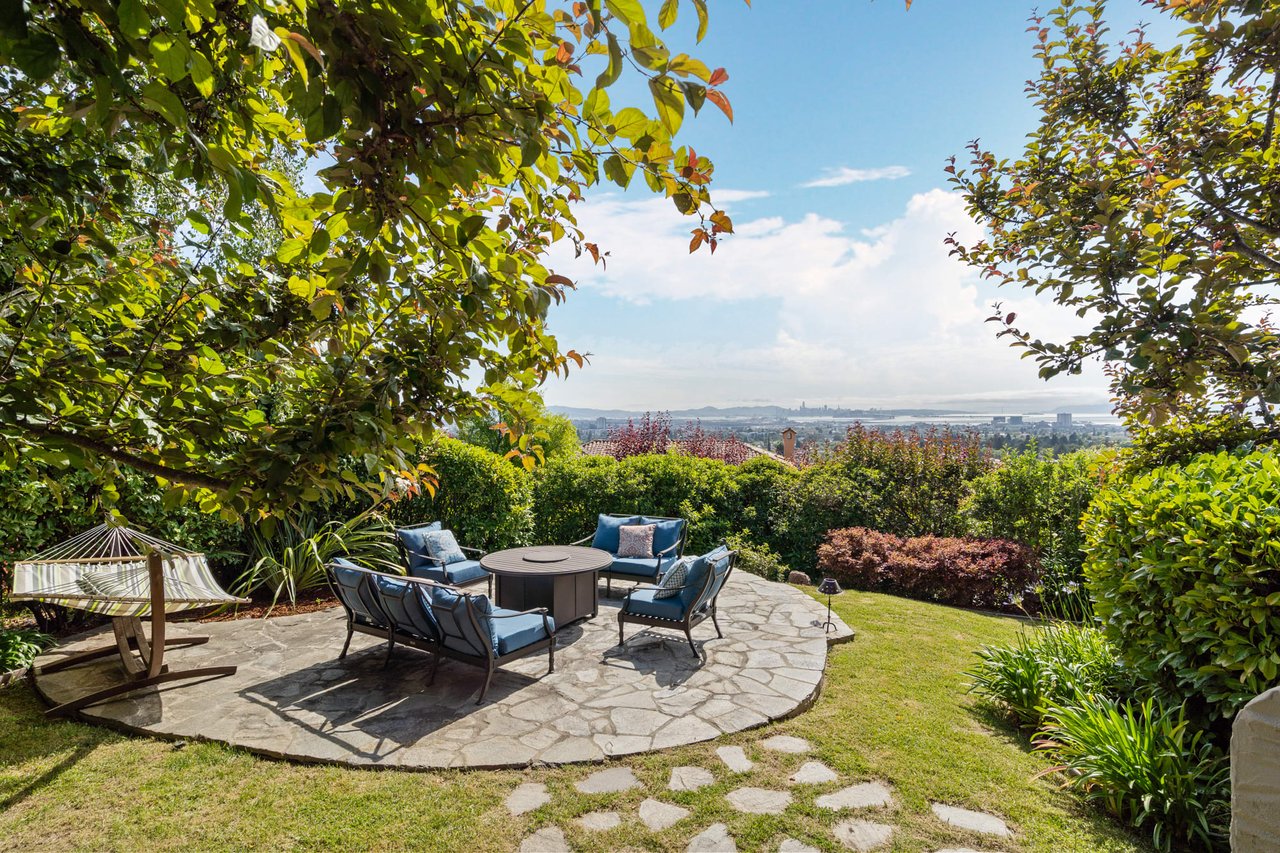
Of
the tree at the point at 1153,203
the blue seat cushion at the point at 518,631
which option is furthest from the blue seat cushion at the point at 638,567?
the tree at the point at 1153,203

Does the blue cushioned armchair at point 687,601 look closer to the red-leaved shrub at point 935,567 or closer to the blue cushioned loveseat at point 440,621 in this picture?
the blue cushioned loveseat at point 440,621

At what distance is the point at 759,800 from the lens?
3232 millimetres

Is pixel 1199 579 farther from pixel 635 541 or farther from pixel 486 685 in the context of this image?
pixel 635 541

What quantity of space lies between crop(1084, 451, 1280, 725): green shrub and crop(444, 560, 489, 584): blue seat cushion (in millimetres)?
5977

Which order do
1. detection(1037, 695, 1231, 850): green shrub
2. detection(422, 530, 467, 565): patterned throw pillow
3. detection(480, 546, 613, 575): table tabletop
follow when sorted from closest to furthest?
1. detection(1037, 695, 1231, 850): green shrub
2. detection(480, 546, 613, 575): table tabletop
3. detection(422, 530, 467, 565): patterned throw pillow

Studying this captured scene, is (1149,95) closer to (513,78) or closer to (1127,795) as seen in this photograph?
(1127,795)

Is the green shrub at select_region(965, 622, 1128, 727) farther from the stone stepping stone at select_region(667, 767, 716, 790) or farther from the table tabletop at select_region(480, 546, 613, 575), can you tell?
the table tabletop at select_region(480, 546, 613, 575)

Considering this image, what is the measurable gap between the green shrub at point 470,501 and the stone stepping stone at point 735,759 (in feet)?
18.1

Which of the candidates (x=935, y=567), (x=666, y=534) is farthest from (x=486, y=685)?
(x=935, y=567)

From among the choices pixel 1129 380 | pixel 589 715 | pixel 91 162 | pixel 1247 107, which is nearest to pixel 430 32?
pixel 91 162

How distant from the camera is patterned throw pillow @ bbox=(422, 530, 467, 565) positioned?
6.96m

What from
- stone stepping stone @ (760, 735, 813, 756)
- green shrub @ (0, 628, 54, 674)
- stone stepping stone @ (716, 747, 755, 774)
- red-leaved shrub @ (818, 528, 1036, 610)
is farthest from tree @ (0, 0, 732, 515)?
red-leaved shrub @ (818, 528, 1036, 610)

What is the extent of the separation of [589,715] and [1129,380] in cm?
374

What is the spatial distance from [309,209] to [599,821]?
3.14 meters
